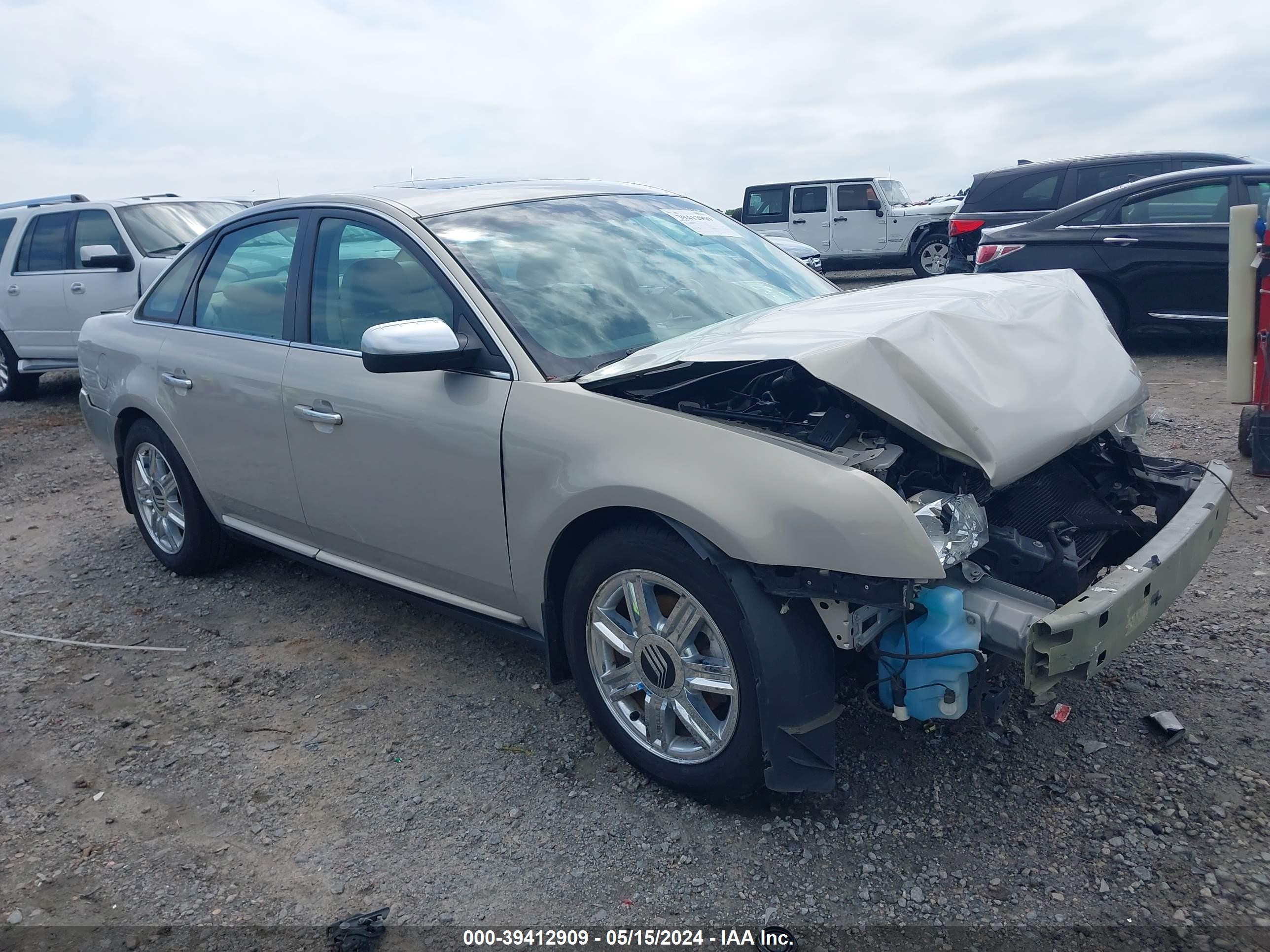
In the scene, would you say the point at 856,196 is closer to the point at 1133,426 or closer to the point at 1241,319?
the point at 1241,319

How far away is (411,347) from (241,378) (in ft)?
4.43

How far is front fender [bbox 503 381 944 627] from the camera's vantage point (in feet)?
7.82

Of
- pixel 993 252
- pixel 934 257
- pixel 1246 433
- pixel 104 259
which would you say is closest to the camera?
pixel 1246 433

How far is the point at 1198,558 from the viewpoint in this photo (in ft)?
9.46

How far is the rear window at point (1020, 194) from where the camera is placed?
10.9 m

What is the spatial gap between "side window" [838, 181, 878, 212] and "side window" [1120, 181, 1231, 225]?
10.3 metres

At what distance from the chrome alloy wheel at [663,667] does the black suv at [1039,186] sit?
9112mm

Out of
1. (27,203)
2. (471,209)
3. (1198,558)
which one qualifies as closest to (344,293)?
(471,209)

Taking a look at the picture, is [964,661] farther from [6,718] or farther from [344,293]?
[6,718]

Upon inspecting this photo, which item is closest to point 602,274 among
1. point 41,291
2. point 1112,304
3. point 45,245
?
point 1112,304

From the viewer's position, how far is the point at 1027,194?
11062 mm

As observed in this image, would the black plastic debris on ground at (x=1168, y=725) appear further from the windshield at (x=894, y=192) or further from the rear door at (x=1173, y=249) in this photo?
the windshield at (x=894, y=192)

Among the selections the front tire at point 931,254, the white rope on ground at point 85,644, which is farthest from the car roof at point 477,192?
the front tire at point 931,254

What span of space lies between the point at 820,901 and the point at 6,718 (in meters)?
3.06
